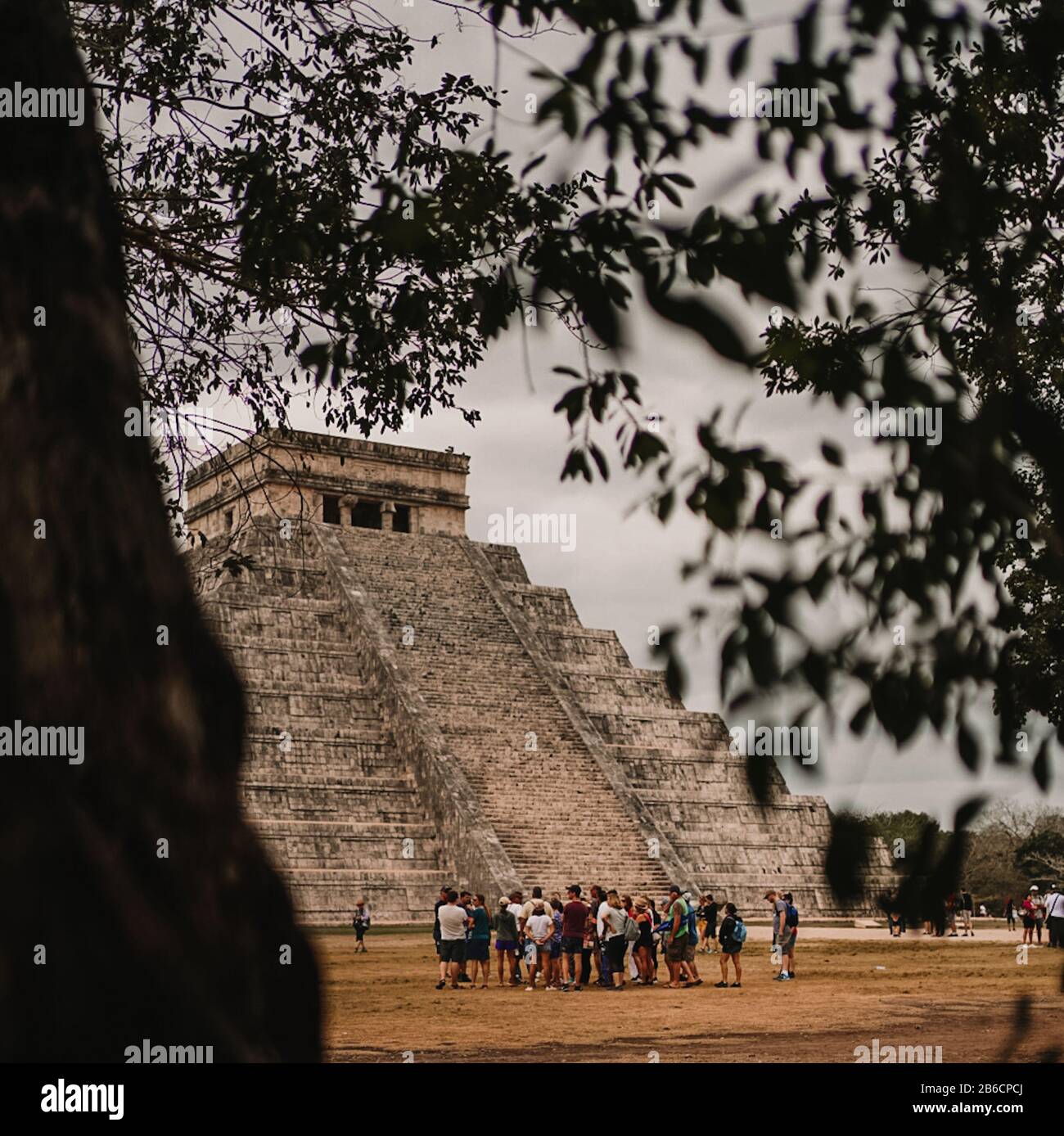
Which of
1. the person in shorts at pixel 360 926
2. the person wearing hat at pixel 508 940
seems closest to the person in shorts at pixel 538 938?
the person wearing hat at pixel 508 940

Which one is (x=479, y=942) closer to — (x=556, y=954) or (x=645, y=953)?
(x=556, y=954)

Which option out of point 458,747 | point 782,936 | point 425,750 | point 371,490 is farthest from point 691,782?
point 782,936

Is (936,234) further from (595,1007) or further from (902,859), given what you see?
(595,1007)

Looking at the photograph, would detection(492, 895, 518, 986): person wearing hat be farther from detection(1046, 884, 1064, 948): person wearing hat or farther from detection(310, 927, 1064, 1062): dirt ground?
detection(1046, 884, 1064, 948): person wearing hat

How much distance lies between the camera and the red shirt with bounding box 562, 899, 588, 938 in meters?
19.2

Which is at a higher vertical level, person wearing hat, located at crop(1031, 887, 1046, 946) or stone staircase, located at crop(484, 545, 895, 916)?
stone staircase, located at crop(484, 545, 895, 916)

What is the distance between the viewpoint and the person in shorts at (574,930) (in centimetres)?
1920

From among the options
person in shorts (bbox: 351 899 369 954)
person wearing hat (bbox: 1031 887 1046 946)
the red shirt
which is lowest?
person wearing hat (bbox: 1031 887 1046 946)

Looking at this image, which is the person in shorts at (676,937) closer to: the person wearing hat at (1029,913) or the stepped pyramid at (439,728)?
the stepped pyramid at (439,728)

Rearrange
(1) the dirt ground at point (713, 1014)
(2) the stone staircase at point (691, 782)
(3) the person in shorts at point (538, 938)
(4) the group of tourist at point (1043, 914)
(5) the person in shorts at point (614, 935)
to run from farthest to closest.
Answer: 1. (2) the stone staircase at point (691, 782)
2. (4) the group of tourist at point (1043, 914)
3. (3) the person in shorts at point (538, 938)
4. (5) the person in shorts at point (614, 935)
5. (1) the dirt ground at point (713, 1014)

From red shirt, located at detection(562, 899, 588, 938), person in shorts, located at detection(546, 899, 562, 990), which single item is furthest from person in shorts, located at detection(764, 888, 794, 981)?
person in shorts, located at detection(546, 899, 562, 990)

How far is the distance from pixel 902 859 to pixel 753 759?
417 millimetres

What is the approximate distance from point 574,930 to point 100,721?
16940 millimetres

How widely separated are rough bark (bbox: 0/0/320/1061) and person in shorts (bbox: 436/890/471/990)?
16150 millimetres
